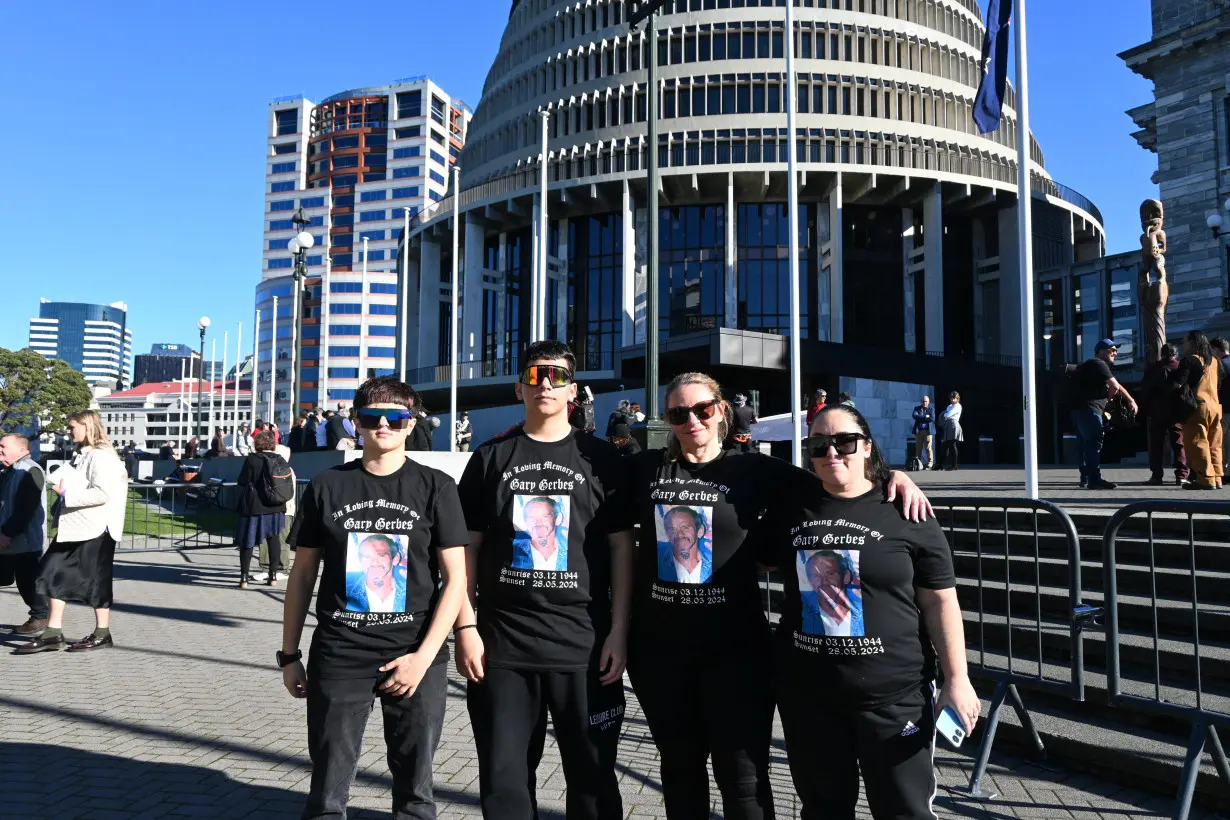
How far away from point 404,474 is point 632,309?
142ft

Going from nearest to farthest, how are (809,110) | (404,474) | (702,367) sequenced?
(404,474)
(702,367)
(809,110)

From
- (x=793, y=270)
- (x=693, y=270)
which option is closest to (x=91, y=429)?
(x=793, y=270)

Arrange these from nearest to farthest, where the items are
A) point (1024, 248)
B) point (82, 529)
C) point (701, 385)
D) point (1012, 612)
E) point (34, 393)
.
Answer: point (701, 385) < point (1012, 612) < point (82, 529) < point (1024, 248) < point (34, 393)

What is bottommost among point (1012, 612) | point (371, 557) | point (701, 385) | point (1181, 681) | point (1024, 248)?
point (1181, 681)

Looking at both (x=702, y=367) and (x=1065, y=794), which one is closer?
(x=1065, y=794)

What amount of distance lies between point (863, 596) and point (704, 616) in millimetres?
558

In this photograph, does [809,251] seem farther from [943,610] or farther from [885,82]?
[943,610]

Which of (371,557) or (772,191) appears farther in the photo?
(772,191)

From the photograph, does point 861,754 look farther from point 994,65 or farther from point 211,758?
point 994,65

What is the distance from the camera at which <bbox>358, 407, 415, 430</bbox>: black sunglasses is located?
3.35m

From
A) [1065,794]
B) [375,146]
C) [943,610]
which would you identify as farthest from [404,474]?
[375,146]

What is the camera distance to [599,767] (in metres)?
3.19

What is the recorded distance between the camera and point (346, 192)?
129m

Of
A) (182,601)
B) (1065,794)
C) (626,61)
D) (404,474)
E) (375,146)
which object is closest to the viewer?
(404,474)
